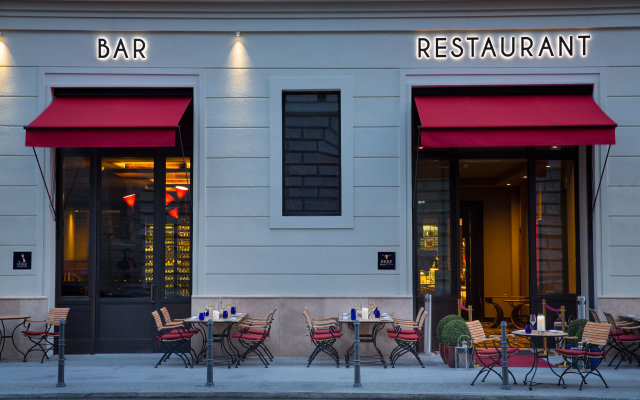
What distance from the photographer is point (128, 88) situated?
1330 cm

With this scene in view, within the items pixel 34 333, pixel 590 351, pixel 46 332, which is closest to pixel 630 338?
pixel 590 351

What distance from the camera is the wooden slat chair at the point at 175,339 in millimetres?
12055

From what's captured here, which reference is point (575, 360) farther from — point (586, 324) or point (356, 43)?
point (356, 43)

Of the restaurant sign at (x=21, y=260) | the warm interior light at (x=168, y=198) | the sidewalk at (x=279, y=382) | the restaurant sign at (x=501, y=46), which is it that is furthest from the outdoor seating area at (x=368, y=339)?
the restaurant sign at (x=501, y=46)

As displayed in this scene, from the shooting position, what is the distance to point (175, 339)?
39.5 ft

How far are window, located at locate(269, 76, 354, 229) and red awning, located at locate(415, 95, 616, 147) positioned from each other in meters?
1.67

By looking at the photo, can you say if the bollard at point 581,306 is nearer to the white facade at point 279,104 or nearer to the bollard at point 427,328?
the white facade at point 279,104

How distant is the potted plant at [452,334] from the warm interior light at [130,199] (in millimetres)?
6780

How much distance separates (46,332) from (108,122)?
4200 mm

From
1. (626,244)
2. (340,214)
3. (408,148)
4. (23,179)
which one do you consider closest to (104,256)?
(23,179)

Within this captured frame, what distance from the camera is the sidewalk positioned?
9.71 meters

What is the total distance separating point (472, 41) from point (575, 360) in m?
6.43

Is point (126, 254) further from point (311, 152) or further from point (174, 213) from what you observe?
point (311, 152)

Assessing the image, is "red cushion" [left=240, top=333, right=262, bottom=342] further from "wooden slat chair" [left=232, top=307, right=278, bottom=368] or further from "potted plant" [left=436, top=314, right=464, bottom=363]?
"potted plant" [left=436, top=314, right=464, bottom=363]
